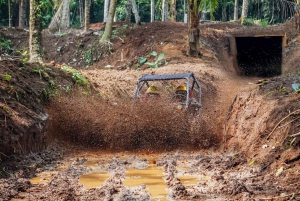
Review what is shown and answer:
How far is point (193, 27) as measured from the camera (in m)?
21.8

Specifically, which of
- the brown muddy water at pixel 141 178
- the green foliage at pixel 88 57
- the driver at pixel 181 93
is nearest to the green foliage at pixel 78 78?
the driver at pixel 181 93

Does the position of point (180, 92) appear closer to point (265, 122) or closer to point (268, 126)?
point (265, 122)

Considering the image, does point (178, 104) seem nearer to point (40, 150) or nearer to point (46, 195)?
point (40, 150)

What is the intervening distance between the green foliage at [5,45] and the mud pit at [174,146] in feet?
31.5

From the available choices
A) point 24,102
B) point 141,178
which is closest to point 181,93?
point 24,102

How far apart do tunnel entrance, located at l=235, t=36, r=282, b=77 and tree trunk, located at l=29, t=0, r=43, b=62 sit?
44.0 ft

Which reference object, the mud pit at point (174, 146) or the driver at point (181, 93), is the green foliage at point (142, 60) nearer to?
the mud pit at point (174, 146)

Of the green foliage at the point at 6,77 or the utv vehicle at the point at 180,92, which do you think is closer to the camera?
the green foliage at the point at 6,77

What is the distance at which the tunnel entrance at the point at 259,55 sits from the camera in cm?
2773

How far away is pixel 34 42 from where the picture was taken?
16906 mm

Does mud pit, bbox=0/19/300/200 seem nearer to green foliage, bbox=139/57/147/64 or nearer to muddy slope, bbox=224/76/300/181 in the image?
muddy slope, bbox=224/76/300/181

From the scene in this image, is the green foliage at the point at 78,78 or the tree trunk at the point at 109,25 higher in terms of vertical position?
the tree trunk at the point at 109,25

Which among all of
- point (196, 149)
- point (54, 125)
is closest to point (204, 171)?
point (196, 149)

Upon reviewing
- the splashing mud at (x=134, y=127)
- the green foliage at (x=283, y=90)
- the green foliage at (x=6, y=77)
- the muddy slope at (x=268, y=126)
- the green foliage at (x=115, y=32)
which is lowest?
the splashing mud at (x=134, y=127)
